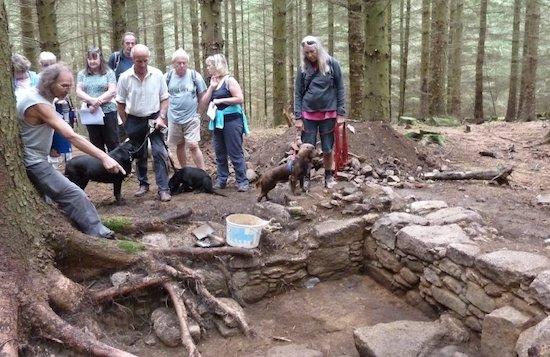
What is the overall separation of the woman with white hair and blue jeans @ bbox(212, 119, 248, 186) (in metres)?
0.81

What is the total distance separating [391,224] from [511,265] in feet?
5.10

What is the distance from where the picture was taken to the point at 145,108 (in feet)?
18.9

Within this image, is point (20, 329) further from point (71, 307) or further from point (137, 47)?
point (137, 47)

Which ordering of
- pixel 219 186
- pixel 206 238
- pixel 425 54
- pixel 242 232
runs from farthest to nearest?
pixel 425 54
pixel 219 186
pixel 206 238
pixel 242 232

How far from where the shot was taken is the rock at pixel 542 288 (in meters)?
3.42

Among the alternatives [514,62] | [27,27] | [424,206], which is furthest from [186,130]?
[514,62]

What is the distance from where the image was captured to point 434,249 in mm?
4621

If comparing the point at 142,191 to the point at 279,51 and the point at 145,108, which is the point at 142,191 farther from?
the point at 279,51

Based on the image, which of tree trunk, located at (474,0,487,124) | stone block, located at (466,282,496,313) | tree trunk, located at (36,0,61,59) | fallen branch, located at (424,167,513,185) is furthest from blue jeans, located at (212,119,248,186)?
tree trunk, located at (474,0,487,124)

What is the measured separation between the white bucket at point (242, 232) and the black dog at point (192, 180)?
4.25 feet

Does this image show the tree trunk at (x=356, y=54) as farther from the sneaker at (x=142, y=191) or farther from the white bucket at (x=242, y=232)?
the white bucket at (x=242, y=232)

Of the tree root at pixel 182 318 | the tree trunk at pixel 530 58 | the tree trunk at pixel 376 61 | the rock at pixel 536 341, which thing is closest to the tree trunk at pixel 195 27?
the tree trunk at pixel 376 61

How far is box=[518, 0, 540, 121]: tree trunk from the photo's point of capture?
14.4 m

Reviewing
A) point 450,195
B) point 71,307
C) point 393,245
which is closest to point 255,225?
point 393,245
